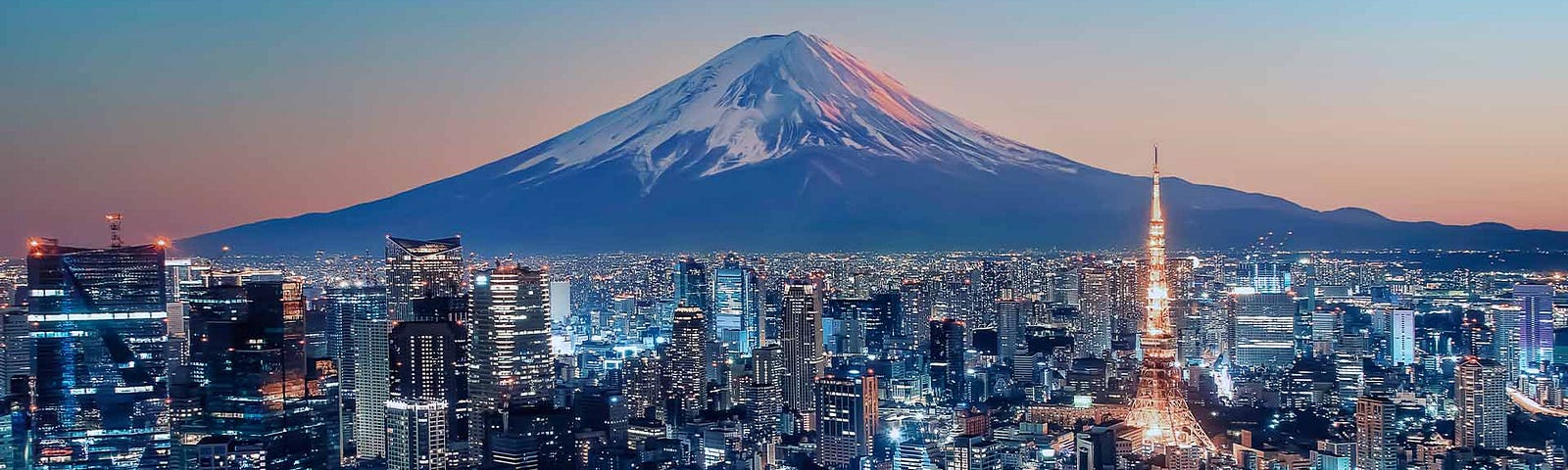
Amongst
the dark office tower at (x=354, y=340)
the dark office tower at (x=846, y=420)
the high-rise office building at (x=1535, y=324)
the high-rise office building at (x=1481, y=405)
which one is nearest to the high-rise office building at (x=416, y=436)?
the dark office tower at (x=354, y=340)

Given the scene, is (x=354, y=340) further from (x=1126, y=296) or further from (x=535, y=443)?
(x=1126, y=296)

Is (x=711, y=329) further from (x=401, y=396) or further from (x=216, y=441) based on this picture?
(x=216, y=441)

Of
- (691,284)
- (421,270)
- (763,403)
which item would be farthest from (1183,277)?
(421,270)

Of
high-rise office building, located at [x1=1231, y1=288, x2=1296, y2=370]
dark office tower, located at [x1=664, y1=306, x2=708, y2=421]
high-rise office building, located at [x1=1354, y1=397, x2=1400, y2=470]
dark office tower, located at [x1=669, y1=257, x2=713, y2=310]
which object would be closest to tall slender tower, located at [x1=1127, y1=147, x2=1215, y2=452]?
high-rise office building, located at [x1=1354, y1=397, x2=1400, y2=470]

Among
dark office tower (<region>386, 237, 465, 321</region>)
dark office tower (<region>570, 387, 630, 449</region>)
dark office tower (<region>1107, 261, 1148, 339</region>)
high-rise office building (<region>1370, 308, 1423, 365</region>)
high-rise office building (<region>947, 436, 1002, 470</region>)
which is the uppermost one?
dark office tower (<region>386, 237, 465, 321</region>)

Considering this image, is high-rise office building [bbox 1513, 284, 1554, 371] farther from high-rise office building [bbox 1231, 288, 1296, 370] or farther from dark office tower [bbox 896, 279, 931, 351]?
dark office tower [bbox 896, 279, 931, 351]

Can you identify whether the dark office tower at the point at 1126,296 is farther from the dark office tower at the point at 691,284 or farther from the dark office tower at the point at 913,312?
the dark office tower at the point at 691,284
